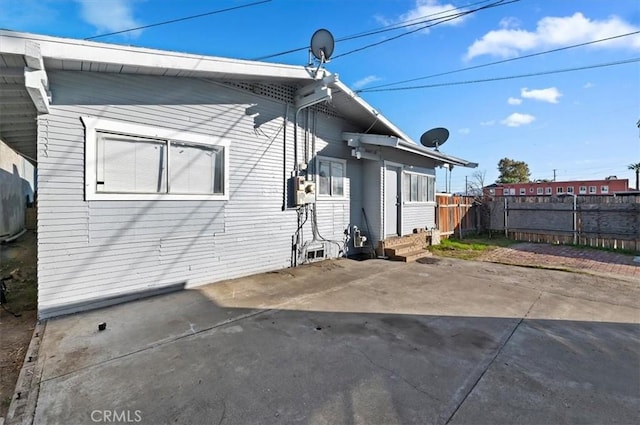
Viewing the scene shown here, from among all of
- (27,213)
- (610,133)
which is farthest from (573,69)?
(27,213)

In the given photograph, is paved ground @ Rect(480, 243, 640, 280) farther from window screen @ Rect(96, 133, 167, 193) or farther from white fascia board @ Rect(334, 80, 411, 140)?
window screen @ Rect(96, 133, 167, 193)

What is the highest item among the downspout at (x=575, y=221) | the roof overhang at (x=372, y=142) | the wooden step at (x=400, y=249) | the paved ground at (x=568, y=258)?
the roof overhang at (x=372, y=142)

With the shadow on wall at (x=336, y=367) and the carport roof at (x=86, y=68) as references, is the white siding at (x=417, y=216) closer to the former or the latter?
the carport roof at (x=86, y=68)

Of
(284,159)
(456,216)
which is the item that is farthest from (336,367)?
(456,216)

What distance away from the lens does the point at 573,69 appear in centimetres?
793

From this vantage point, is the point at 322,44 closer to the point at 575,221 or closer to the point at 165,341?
the point at 165,341

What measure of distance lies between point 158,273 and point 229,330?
2082 millimetres

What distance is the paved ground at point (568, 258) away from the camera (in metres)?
6.71

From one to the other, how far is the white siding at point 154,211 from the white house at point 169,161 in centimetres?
2

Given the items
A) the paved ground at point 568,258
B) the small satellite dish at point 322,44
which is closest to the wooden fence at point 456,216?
the paved ground at point 568,258

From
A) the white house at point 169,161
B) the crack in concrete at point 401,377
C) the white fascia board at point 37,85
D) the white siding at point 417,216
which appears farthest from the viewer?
the white siding at point 417,216

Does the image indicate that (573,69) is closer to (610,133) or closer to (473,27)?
(473,27)

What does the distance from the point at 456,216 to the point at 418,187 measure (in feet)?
11.0

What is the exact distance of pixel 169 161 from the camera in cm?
481
